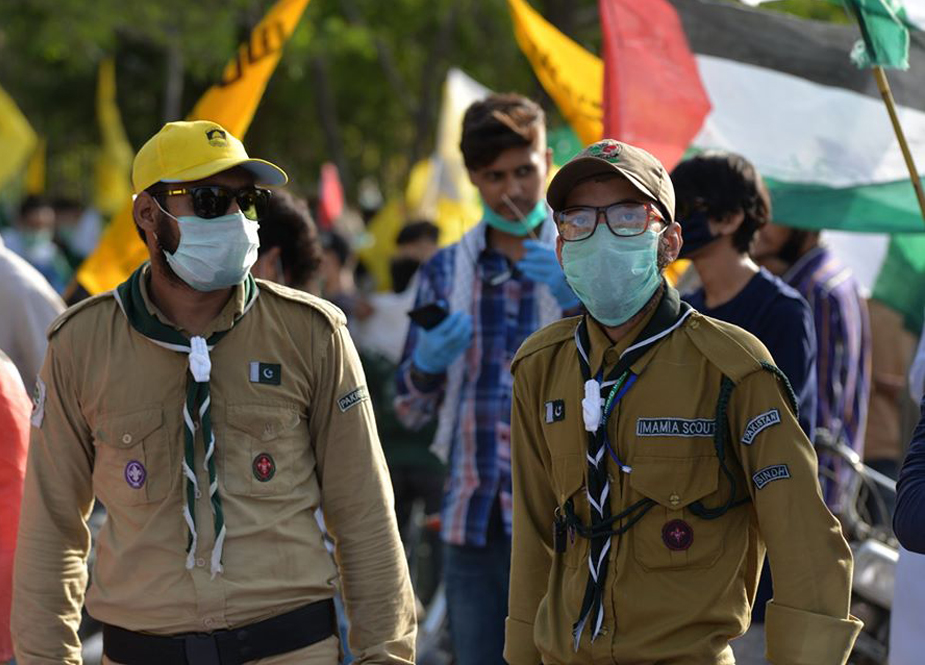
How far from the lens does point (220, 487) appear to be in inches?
152

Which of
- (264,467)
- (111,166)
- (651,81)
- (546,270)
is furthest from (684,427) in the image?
(111,166)

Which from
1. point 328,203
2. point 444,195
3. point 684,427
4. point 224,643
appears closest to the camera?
point 684,427

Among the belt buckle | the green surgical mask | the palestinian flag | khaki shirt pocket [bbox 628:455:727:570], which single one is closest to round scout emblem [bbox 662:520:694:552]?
khaki shirt pocket [bbox 628:455:727:570]

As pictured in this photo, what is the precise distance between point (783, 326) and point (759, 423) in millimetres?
1386

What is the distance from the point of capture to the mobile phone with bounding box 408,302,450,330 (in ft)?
17.4

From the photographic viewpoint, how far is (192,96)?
1287 inches

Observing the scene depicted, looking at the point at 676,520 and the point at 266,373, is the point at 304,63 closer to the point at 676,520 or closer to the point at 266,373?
the point at 266,373

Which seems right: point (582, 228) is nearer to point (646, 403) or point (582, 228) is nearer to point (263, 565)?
point (646, 403)

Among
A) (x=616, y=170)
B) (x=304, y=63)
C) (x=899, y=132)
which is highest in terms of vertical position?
(x=304, y=63)

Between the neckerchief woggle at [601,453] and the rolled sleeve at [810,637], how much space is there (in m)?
0.39

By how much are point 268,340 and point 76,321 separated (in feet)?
1.60

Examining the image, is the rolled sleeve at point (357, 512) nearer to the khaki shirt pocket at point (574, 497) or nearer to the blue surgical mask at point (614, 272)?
the khaki shirt pocket at point (574, 497)

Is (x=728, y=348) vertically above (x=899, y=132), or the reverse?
(x=899, y=132)

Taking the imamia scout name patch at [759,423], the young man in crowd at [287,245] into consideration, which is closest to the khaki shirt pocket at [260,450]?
the imamia scout name patch at [759,423]
